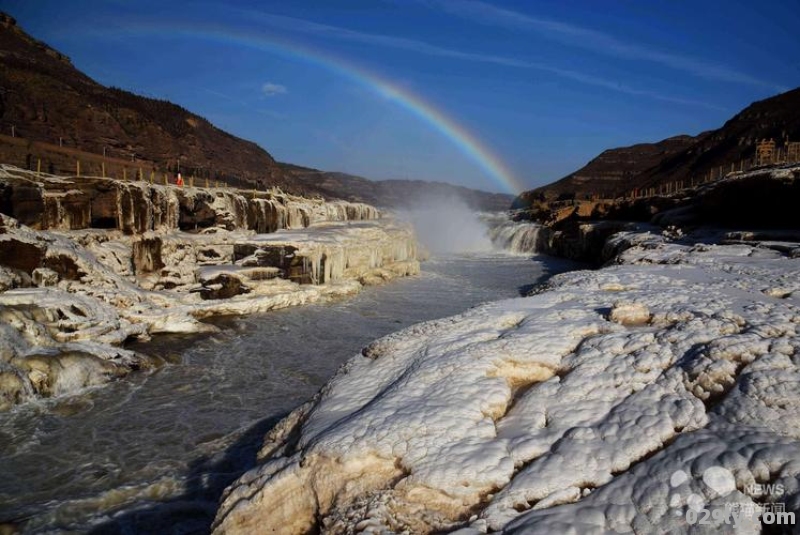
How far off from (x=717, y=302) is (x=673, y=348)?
2248 mm

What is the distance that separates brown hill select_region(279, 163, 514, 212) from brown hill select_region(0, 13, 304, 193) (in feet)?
93.1

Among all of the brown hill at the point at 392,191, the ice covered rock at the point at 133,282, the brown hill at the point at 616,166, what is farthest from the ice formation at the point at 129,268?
the brown hill at the point at 616,166

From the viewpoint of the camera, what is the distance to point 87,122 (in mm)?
35250

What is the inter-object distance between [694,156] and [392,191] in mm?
60129

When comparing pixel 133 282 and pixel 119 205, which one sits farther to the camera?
pixel 119 205

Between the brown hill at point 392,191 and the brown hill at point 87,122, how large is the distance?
93.1 feet

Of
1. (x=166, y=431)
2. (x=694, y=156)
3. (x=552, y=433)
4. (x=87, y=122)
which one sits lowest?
(x=166, y=431)

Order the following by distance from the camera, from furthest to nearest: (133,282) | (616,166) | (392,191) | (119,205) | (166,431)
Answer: (392,191) → (616,166) → (119,205) → (133,282) → (166,431)

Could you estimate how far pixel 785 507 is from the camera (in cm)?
232

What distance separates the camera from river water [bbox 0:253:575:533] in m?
5.11

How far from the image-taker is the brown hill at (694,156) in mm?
55219

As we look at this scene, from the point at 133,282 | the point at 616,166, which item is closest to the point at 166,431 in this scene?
the point at 133,282

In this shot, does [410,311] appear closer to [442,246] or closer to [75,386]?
[75,386]

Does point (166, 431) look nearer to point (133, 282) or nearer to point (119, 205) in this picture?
point (133, 282)
